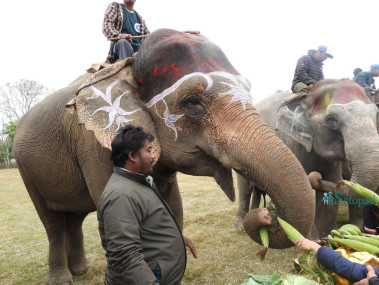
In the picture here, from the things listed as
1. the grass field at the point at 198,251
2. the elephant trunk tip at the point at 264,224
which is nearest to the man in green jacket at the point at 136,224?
the elephant trunk tip at the point at 264,224

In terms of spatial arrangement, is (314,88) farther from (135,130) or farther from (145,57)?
(135,130)

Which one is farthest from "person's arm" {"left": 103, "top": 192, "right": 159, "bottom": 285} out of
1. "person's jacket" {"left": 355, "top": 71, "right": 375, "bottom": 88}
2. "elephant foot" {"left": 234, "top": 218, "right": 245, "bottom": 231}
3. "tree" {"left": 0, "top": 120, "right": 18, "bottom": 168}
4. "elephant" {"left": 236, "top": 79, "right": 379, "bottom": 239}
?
"tree" {"left": 0, "top": 120, "right": 18, "bottom": 168}

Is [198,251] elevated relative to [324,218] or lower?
lower

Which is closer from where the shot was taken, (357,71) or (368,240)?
(368,240)

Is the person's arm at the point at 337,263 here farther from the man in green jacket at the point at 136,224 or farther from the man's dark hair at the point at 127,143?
the man's dark hair at the point at 127,143

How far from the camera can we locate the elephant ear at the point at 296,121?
16.6ft

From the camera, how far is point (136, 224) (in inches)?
73.3

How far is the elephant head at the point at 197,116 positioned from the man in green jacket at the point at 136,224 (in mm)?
660

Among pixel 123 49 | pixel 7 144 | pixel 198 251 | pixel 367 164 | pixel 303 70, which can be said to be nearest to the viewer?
pixel 123 49

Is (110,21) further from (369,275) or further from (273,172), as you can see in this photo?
(369,275)

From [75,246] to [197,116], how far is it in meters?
3.11

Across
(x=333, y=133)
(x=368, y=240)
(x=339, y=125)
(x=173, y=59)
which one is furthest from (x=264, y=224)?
(x=333, y=133)

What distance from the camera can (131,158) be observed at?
2025 mm

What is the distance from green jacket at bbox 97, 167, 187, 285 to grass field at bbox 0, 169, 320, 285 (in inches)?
93.9
